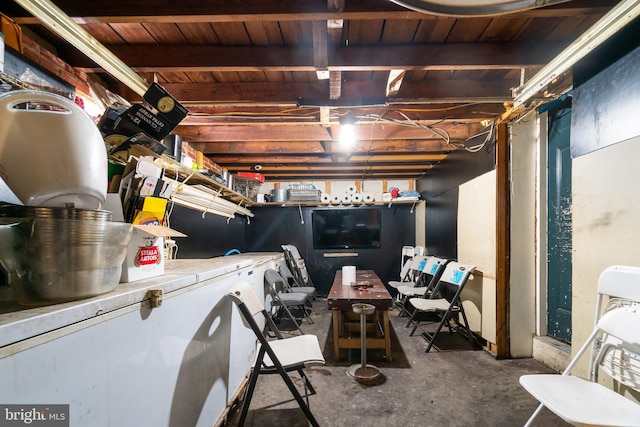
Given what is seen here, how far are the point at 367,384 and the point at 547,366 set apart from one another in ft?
5.45

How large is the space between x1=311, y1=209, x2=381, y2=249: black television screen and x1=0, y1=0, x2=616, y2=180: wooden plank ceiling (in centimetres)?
288

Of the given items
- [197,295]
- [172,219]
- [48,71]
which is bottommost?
[197,295]

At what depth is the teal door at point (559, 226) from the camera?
7.99ft

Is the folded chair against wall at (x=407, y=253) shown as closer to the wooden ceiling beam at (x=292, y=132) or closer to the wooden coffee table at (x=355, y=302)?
the wooden coffee table at (x=355, y=302)

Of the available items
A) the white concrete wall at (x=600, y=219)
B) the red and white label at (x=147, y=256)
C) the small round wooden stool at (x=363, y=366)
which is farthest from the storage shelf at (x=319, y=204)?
the red and white label at (x=147, y=256)

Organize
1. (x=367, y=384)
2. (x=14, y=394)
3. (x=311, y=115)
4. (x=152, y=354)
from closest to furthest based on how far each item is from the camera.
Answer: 1. (x=14, y=394)
2. (x=152, y=354)
3. (x=367, y=384)
4. (x=311, y=115)

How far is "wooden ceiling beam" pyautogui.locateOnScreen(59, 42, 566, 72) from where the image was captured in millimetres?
1935

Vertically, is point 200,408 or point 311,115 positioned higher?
point 311,115

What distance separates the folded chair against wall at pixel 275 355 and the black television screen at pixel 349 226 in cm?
371

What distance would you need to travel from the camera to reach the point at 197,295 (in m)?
1.48

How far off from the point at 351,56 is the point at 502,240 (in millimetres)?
2206

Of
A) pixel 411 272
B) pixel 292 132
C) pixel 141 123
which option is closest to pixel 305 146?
pixel 292 132

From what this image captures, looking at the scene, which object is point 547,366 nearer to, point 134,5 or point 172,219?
point 172,219

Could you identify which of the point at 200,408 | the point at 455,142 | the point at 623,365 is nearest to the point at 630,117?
the point at 623,365
